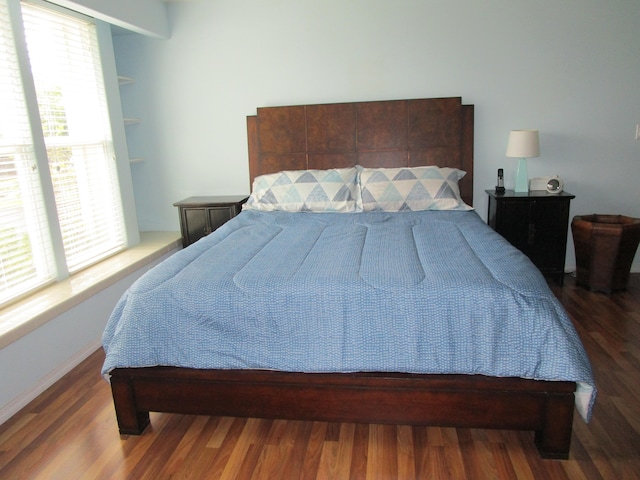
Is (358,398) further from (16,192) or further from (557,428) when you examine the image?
(16,192)

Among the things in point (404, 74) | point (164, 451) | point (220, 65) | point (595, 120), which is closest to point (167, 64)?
point (220, 65)

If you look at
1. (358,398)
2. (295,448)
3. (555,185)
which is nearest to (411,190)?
(555,185)

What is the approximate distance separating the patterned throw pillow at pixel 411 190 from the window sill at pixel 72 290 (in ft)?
5.61

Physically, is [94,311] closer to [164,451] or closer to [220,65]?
[164,451]

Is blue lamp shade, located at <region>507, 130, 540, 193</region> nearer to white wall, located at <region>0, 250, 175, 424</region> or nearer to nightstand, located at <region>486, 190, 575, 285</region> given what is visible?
nightstand, located at <region>486, 190, 575, 285</region>

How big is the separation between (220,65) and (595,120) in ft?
10.0

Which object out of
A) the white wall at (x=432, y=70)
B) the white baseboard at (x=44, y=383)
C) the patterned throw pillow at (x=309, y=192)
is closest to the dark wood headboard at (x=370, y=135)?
the white wall at (x=432, y=70)

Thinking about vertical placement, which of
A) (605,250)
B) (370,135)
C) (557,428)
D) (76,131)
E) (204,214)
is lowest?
(557,428)

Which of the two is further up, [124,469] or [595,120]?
[595,120]

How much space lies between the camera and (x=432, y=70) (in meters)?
3.72

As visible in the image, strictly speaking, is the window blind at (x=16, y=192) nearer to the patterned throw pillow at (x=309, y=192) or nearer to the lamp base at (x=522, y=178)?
the patterned throw pillow at (x=309, y=192)

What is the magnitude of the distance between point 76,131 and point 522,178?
10.8ft

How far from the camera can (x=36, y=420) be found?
2256 mm

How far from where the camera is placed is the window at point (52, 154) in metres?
2.62
